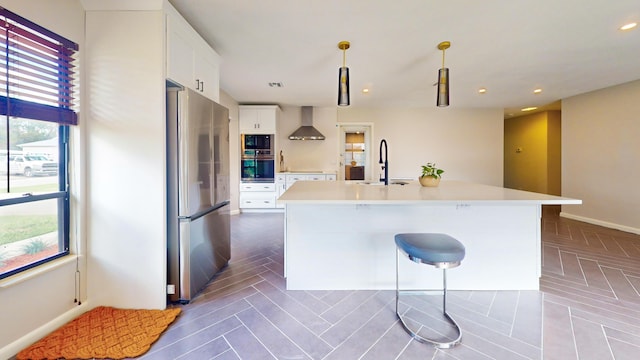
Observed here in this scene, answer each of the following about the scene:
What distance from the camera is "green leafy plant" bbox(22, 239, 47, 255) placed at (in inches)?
60.6

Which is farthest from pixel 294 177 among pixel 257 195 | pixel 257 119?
pixel 257 119

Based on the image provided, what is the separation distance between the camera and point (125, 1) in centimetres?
176

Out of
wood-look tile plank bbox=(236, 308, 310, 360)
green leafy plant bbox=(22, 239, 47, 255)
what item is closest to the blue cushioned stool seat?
wood-look tile plank bbox=(236, 308, 310, 360)

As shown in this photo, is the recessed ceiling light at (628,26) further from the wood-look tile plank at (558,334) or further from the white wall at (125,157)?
the white wall at (125,157)

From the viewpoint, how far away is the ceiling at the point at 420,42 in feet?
6.75

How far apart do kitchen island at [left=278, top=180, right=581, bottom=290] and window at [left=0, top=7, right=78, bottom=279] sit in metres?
1.66

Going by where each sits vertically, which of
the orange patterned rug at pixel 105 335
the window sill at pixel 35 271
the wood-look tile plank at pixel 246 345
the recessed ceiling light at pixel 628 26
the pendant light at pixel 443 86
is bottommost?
the wood-look tile plank at pixel 246 345

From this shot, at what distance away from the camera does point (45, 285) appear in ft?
5.13

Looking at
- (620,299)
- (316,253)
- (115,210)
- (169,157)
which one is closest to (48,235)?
(115,210)

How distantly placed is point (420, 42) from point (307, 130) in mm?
3371

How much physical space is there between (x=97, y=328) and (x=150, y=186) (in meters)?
0.99

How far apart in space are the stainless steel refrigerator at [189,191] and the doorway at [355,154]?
419 cm

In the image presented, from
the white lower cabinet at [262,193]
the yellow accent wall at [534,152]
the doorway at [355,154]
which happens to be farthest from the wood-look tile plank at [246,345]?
the yellow accent wall at [534,152]

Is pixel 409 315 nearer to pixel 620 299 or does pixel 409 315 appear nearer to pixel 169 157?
pixel 620 299
